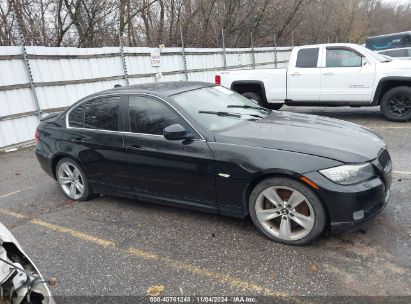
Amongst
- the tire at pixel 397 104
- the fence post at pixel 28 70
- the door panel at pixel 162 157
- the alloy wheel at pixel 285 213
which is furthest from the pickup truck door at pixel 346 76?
the fence post at pixel 28 70

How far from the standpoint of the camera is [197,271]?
3107 millimetres

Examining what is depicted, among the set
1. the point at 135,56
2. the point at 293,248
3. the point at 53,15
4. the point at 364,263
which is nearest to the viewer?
the point at 364,263

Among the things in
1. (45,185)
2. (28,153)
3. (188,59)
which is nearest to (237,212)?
(45,185)

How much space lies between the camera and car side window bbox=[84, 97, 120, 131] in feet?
14.3

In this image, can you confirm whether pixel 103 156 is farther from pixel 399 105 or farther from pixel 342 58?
pixel 399 105

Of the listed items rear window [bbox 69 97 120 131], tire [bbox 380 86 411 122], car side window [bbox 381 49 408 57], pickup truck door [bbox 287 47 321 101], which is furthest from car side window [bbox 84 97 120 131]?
car side window [bbox 381 49 408 57]

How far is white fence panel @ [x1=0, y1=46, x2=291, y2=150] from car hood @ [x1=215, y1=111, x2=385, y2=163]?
6600 millimetres

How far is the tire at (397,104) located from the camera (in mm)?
7845

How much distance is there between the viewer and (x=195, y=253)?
11.1 ft

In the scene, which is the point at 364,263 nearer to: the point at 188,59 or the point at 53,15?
the point at 188,59

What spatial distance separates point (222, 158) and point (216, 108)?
885mm

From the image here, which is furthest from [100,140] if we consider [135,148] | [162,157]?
[162,157]

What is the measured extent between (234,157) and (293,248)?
3.30 ft

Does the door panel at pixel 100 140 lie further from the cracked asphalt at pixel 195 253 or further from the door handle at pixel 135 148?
the cracked asphalt at pixel 195 253
